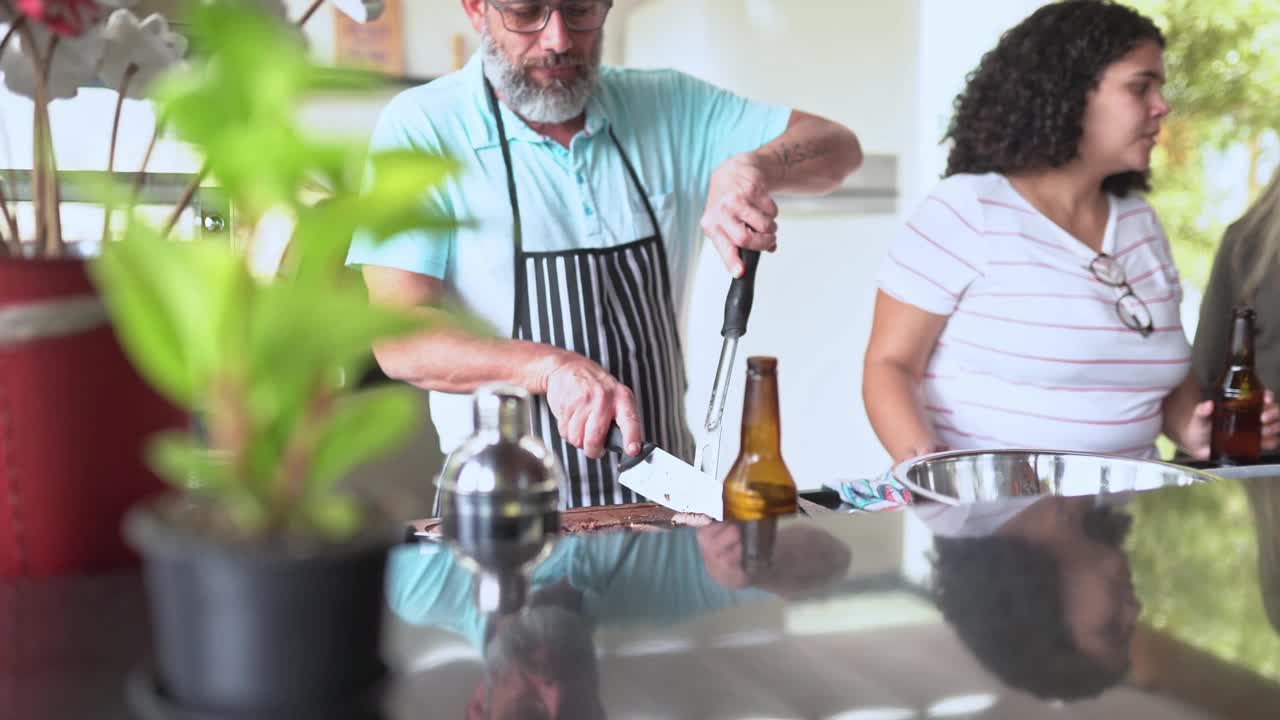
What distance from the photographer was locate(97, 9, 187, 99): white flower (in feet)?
1.97

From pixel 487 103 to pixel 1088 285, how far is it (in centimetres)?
93

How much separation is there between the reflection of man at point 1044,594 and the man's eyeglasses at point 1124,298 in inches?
34.6

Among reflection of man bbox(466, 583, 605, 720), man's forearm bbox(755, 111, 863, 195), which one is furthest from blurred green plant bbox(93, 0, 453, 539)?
man's forearm bbox(755, 111, 863, 195)

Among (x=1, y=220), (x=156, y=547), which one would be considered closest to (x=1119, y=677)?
(x=156, y=547)

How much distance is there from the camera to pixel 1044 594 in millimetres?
683

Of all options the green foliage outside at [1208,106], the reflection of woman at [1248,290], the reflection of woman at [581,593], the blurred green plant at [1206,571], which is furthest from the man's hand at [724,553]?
the green foliage outside at [1208,106]

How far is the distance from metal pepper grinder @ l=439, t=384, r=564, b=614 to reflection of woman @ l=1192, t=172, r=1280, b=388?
1811 millimetres

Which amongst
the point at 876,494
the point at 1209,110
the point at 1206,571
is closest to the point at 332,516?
the point at 1206,571

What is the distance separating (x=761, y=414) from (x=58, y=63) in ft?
1.67

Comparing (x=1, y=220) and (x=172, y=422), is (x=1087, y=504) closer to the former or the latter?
(x=172, y=422)

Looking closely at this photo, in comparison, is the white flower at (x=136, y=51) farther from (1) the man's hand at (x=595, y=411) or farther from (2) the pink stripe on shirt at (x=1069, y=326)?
(2) the pink stripe on shirt at (x=1069, y=326)

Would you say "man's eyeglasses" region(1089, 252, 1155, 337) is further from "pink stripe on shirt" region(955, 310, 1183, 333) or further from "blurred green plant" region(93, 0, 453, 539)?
"blurred green plant" region(93, 0, 453, 539)

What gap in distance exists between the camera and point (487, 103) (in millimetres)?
1575

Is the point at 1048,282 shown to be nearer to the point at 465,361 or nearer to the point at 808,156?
the point at 808,156
